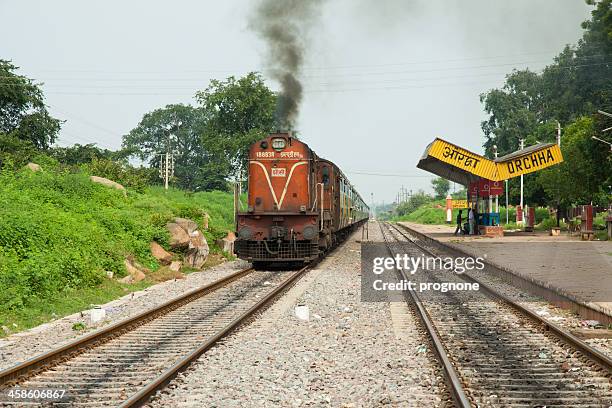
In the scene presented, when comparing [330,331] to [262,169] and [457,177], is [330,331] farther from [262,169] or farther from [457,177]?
[457,177]

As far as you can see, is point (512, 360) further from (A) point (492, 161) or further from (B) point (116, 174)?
(A) point (492, 161)

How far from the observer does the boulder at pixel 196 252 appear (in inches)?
827

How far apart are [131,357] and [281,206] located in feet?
39.0

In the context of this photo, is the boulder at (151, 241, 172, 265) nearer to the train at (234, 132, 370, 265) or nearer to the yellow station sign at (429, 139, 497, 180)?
the train at (234, 132, 370, 265)

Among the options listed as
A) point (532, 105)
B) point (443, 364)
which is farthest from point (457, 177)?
point (532, 105)

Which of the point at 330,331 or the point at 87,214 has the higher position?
the point at 87,214

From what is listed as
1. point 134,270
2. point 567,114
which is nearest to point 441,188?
point 567,114

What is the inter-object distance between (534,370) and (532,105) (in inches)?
3656

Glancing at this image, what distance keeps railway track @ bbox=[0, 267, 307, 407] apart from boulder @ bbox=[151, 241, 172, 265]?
7.01 meters

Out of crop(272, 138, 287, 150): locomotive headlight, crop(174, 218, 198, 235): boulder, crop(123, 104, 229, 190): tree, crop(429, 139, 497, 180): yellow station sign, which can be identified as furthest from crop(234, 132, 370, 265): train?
crop(123, 104, 229, 190): tree

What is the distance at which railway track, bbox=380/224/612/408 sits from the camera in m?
6.46

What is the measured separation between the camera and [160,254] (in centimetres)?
1989

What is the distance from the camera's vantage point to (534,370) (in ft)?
24.7

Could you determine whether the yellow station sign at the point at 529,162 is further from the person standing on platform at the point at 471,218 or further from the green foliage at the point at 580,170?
the person standing on platform at the point at 471,218
